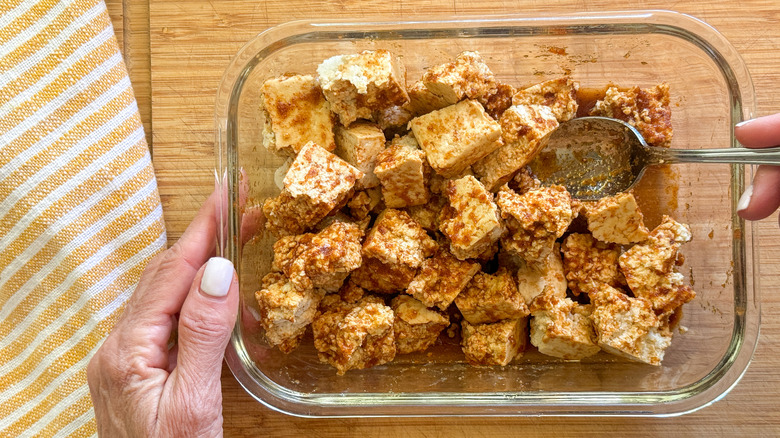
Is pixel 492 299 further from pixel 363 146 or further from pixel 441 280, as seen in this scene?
pixel 363 146

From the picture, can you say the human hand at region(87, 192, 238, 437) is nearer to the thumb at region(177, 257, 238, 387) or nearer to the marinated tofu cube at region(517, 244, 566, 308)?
the thumb at region(177, 257, 238, 387)

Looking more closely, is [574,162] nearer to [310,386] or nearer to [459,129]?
[459,129]

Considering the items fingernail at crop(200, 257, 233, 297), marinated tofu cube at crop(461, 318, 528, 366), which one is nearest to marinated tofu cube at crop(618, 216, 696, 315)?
marinated tofu cube at crop(461, 318, 528, 366)

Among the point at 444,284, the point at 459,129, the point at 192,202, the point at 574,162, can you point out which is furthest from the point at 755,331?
the point at 192,202

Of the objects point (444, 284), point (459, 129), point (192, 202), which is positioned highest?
point (459, 129)

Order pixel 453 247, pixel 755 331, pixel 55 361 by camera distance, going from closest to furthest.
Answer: pixel 453 247
pixel 755 331
pixel 55 361

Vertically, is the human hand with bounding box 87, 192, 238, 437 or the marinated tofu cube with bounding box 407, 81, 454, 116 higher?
the marinated tofu cube with bounding box 407, 81, 454, 116
